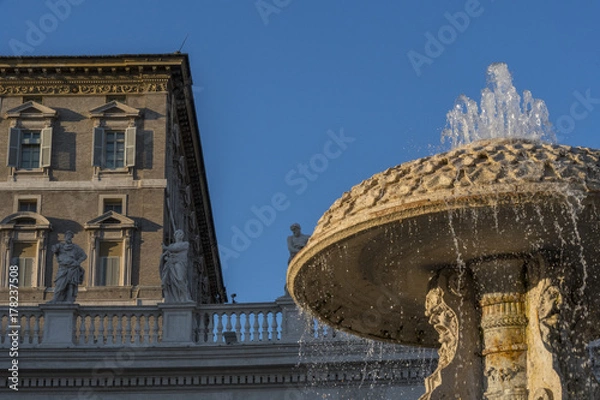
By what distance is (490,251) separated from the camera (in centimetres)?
1038

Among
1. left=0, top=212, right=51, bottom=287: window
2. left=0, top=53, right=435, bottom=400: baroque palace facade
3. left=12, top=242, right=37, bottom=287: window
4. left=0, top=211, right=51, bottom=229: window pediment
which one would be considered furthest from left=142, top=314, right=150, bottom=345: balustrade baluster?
left=0, top=211, right=51, bottom=229: window pediment

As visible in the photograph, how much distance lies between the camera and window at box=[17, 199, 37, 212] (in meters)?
43.5

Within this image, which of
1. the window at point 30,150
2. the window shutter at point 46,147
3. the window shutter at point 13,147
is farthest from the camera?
the window at point 30,150

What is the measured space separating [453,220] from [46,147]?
35554mm

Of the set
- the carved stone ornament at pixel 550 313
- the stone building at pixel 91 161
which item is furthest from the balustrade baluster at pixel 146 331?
the stone building at pixel 91 161

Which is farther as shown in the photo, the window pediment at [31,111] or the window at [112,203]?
the window pediment at [31,111]

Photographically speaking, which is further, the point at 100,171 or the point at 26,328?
the point at 100,171

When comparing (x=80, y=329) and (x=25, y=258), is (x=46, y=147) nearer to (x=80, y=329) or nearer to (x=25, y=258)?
(x=25, y=258)

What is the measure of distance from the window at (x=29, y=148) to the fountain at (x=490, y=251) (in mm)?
33807

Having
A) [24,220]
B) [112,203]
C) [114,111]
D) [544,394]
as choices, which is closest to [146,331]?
[544,394]

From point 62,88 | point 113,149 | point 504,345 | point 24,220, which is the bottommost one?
point 504,345

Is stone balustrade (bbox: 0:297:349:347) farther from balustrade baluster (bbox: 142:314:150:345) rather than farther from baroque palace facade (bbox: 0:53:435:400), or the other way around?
baroque palace facade (bbox: 0:53:435:400)

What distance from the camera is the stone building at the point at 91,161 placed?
42656 mm

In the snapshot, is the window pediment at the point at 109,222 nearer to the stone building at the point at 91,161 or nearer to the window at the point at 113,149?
the stone building at the point at 91,161
